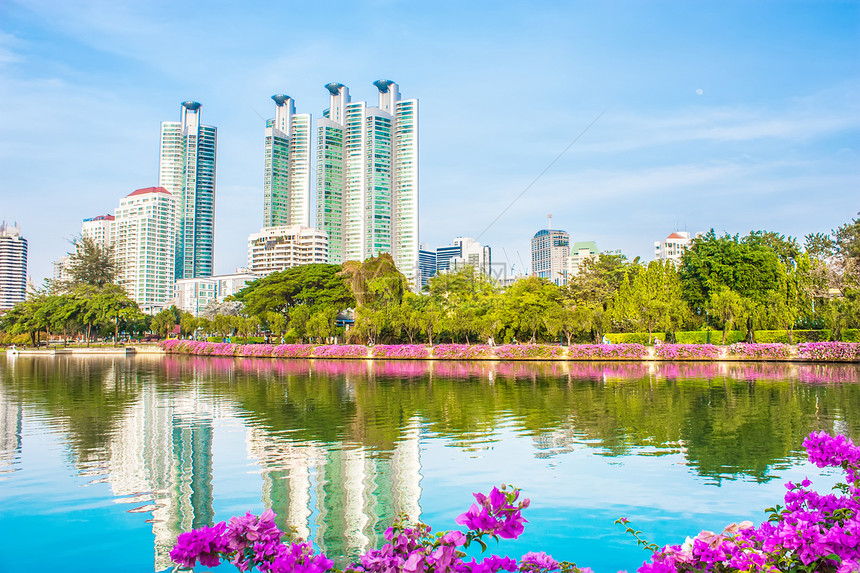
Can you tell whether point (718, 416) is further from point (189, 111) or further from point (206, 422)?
point (189, 111)

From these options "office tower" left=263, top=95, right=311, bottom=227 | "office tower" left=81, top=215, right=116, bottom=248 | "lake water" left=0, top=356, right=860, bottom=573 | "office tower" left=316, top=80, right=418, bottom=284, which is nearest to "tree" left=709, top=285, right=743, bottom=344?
"lake water" left=0, top=356, right=860, bottom=573

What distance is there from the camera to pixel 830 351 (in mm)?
28359

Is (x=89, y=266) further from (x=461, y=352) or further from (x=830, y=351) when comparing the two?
(x=830, y=351)

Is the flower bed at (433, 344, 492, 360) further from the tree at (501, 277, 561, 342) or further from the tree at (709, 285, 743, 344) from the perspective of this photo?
the tree at (709, 285, 743, 344)

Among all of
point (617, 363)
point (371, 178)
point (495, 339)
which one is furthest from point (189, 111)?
point (617, 363)

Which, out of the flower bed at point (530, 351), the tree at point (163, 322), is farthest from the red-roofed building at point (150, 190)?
the flower bed at point (530, 351)

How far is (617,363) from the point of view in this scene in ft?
103

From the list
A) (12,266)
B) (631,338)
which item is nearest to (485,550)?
(631,338)

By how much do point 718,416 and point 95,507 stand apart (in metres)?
11.8

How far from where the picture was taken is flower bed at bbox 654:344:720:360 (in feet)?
101

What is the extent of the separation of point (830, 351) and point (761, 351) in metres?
2.90

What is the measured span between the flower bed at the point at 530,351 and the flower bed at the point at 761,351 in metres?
9.11

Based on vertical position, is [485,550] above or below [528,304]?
below

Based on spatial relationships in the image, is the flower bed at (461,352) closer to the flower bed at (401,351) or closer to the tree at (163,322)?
the flower bed at (401,351)
